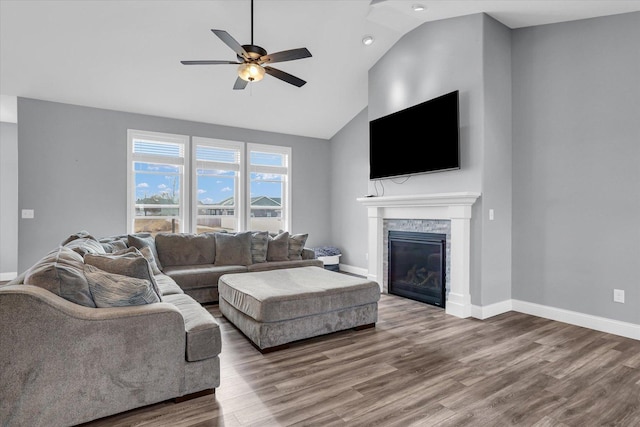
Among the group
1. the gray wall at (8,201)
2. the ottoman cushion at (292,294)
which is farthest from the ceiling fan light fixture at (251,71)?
the gray wall at (8,201)

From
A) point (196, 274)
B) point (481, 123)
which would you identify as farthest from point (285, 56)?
point (196, 274)

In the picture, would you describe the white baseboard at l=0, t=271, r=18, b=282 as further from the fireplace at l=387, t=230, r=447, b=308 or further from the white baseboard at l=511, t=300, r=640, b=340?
the white baseboard at l=511, t=300, r=640, b=340

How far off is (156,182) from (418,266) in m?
4.58

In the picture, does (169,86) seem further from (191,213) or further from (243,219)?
(243,219)

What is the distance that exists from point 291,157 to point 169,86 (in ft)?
9.06

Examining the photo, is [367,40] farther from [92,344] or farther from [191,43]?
[92,344]

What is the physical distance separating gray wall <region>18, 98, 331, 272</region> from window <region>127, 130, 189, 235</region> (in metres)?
0.12

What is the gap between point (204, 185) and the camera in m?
6.22

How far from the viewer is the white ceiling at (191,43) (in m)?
3.73

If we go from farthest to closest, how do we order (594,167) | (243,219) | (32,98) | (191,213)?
(243,219)
(191,213)
(32,98)
(594,167)

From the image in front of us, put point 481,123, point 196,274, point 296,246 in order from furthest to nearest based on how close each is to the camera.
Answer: point 296,246
point 196,274
point 481,123

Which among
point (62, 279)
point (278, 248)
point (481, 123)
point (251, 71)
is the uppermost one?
point (251, 71)

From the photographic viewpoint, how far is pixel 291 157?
713 cm

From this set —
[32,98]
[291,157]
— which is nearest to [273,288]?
[291,157]
